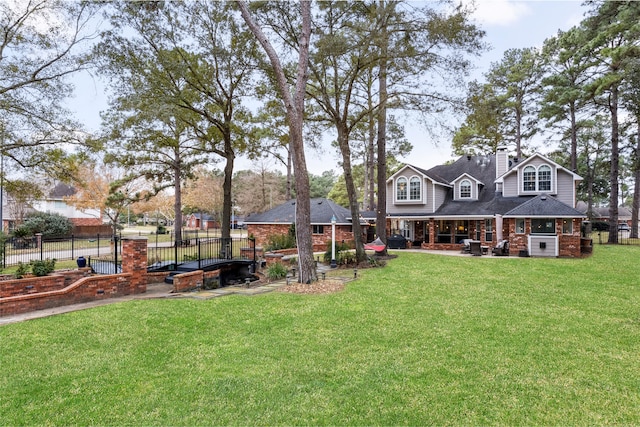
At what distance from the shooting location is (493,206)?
1956cm

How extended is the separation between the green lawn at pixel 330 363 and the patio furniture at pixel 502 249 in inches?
360

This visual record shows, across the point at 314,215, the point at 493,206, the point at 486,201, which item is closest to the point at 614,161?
the point at 486,201

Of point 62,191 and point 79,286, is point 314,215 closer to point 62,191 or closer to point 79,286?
point 79,286

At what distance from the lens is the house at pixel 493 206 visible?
54.1 ft

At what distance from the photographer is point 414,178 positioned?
21969 mm

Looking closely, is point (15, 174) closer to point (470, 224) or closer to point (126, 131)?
point (126, 131)

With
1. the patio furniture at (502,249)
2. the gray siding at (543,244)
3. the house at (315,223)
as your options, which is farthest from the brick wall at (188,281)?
the gray siding at (543,244)

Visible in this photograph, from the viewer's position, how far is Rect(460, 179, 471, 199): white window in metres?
21.7

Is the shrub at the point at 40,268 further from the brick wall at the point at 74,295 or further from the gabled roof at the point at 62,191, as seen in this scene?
the gabled roof at the point at 62,191

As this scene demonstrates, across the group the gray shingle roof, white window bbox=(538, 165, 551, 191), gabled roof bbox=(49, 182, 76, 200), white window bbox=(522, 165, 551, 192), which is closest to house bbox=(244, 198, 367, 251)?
the gray shingle roof

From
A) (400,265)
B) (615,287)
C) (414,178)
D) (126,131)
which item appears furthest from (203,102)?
(615,287)

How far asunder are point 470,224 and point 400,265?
948 centimetres

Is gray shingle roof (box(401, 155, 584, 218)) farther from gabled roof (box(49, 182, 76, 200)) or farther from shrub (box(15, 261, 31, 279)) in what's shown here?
gabled roof (box(49, 182, 76, 200))

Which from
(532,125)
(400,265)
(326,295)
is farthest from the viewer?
(532,125)
